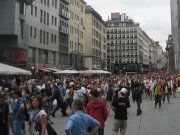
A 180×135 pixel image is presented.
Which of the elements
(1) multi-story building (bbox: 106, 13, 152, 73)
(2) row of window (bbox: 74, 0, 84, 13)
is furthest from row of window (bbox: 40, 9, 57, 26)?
(1) multi-story building (bbox: 106, 13, 152, 73)

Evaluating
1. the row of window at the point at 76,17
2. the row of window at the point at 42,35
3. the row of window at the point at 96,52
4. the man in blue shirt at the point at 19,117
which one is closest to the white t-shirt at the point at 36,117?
the man in blue shirt at the point at 19,117

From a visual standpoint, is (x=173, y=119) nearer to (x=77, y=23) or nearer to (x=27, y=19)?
(x=27, y=19)

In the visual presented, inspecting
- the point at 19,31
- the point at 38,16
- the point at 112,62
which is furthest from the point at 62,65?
the point at 112,62

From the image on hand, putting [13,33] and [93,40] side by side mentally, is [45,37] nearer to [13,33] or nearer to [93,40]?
[13,33]

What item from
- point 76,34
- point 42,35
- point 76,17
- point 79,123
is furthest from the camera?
point 76,17

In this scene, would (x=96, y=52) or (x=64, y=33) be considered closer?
(x=64, y=33)

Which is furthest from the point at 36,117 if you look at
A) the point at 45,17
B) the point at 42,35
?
the point at 45,17

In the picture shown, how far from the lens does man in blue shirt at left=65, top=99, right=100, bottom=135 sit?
6.57 m

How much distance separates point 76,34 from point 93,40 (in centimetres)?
1996

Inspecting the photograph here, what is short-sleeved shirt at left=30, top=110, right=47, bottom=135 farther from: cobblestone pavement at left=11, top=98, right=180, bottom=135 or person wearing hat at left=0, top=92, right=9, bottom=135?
cobblestone pavement at left=11, top=98, right=180, bottom=135

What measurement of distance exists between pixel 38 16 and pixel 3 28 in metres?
12.0

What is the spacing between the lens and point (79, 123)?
21.8ft

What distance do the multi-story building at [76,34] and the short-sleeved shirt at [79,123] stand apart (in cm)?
6422

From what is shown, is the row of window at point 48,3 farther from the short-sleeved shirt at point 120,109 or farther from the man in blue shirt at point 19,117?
the short-sleeved shirt at point 120,109
